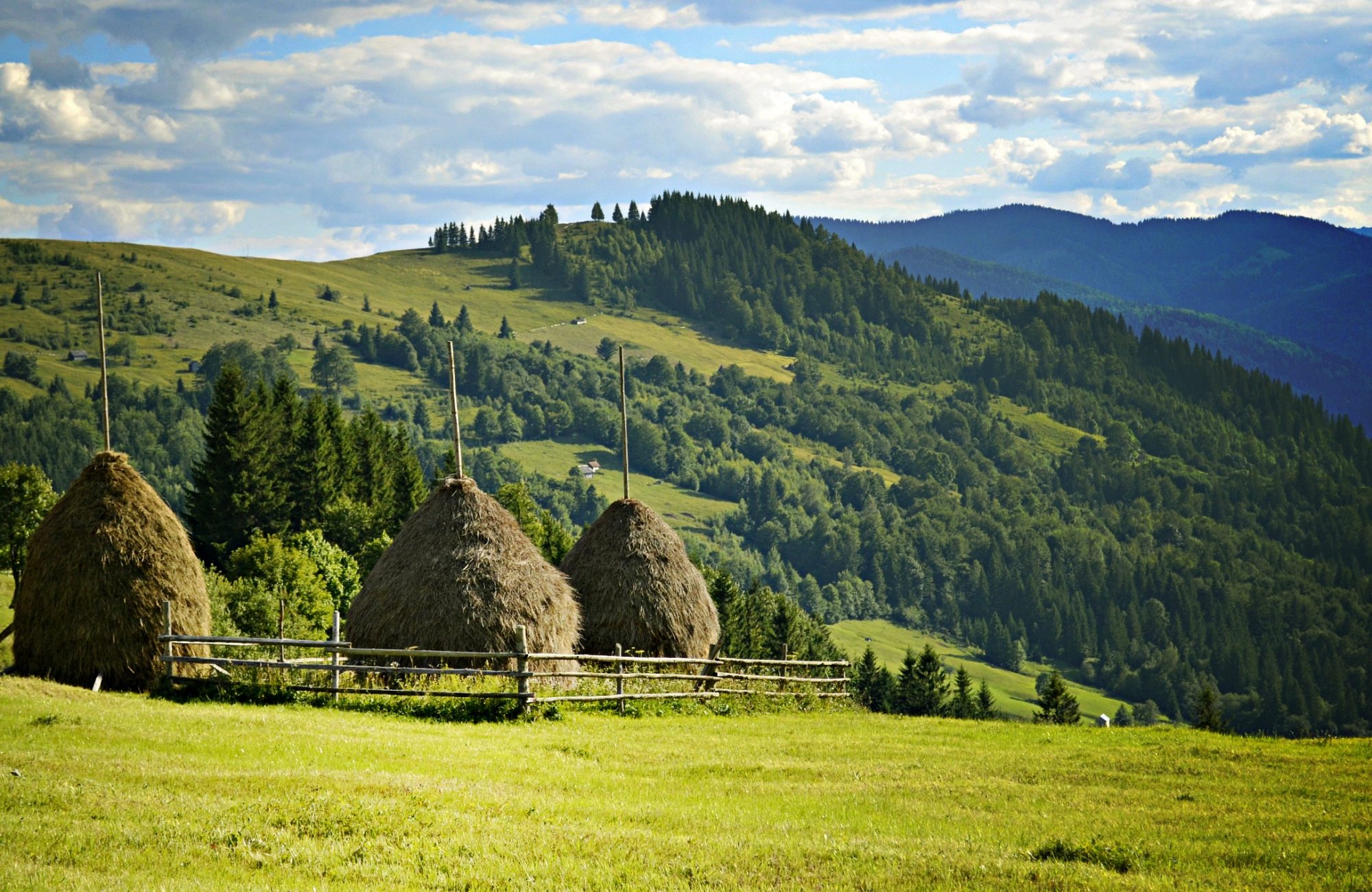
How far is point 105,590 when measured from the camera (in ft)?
75.2

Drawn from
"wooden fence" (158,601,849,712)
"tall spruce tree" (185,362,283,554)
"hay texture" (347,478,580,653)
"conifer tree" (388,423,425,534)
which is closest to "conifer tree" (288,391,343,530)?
"tall spruce tree" (185,362,283,554)

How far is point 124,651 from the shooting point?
22656 millimetres

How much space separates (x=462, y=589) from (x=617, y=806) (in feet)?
42.1

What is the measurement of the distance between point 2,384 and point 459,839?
183034 mm

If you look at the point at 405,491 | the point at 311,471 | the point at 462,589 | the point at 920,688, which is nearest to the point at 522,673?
the point at 462,589

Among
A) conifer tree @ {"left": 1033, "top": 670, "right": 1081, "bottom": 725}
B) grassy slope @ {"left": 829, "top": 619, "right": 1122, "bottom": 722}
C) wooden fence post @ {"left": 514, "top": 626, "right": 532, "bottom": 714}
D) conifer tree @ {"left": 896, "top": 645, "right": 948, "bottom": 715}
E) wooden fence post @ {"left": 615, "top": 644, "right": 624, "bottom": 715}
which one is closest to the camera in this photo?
wooden fence post @ {"left": 514, "top": 626, "right": 532, "bottom": 714}

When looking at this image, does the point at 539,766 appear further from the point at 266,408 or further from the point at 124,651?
the point at 266,408

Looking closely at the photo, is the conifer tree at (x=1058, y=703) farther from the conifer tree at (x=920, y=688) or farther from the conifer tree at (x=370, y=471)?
the conifer tree at (x=370, y=471)

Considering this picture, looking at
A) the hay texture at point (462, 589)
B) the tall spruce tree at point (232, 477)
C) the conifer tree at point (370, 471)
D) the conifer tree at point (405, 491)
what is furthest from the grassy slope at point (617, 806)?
the conifer tree at point (370, 471)

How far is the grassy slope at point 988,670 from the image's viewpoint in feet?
536

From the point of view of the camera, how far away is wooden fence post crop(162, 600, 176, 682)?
22016 millimetres

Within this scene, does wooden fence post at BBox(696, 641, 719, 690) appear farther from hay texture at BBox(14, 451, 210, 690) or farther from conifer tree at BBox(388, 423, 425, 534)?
conifer tree at BBox(388, 423, 425, 534)

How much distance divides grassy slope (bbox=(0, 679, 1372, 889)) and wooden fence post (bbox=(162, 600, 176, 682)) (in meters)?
2.12

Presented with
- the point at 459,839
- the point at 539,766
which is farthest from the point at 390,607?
the point at 459,839
